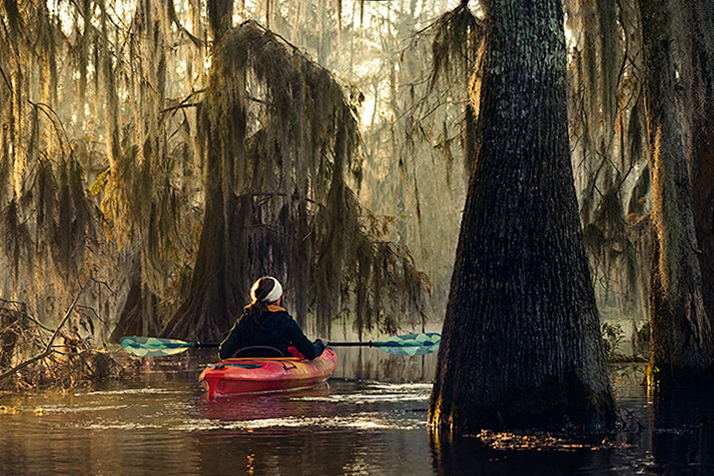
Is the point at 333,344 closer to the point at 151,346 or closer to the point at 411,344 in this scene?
the point at 411,344

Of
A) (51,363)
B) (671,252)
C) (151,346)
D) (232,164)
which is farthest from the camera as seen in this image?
(232,164)

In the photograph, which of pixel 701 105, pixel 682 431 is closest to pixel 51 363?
pixel 682 431

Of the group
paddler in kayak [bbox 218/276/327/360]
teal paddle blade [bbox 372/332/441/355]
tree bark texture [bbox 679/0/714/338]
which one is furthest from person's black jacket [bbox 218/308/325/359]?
tree bark texture [bbox 679/0/714/338]

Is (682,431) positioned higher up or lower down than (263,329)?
lower down

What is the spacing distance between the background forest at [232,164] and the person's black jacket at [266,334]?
1.79 meters

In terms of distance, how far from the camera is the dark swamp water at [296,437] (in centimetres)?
784

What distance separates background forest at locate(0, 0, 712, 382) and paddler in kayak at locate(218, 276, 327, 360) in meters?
1.83

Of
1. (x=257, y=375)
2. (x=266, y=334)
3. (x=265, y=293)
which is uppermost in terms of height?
(x=265, y=293)

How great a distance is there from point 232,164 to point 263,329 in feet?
19.2

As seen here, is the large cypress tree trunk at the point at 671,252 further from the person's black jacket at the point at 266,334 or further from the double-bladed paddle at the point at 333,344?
the person's black jacket at the point at 266,334

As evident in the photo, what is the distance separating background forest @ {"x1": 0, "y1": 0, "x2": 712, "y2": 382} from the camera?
14.3 metres

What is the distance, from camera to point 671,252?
1305cm

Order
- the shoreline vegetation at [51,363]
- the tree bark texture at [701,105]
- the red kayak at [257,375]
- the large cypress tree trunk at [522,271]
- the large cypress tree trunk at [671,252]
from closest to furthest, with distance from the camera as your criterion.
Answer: the large cypress tree trunk at [522,271], the red kayak at [257,375], the large cypress tree trunk at [671,252], the shoreline vegetation at [51,363], the tree bark texture at [701,105]

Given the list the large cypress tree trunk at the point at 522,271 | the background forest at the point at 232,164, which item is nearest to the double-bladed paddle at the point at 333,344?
the background forest at the point at 232,164
